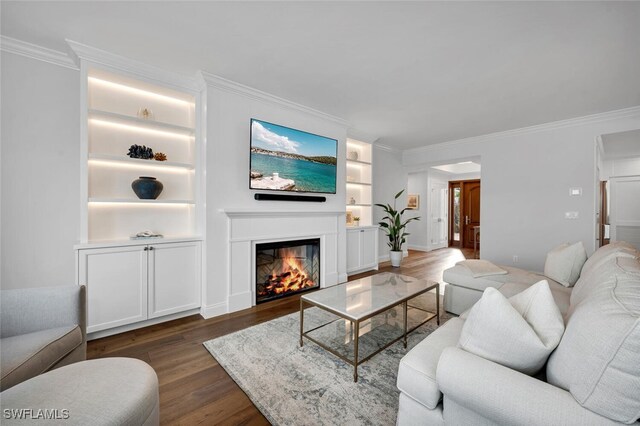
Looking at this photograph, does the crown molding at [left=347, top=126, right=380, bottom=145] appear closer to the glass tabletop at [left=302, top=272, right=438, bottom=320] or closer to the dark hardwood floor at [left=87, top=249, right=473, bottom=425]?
the glass tabletop at [left=302, top=272, right=438, bottom=320]

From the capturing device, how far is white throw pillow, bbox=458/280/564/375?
1.01m

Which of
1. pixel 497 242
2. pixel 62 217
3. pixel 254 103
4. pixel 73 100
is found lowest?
pixel 497 242

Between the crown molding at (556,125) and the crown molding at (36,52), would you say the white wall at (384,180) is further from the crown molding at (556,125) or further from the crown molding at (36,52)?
the crown molding at (36,52)

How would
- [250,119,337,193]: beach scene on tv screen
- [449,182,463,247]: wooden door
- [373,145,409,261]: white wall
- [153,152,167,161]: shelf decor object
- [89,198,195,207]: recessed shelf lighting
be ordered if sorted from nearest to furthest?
1. [89,198,195,207]: recessed shelf lighting
2. [153,152,167,161]: shelf decor object
3. [250,119,337,193]: beach scene on tv screen
4. [373,145,409,261]: white wall
5. [449,182,463,247]: wooden door

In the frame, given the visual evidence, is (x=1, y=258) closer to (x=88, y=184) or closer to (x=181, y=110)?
(x=88, y=184)

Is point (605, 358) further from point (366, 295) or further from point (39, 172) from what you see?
point (39, 172)

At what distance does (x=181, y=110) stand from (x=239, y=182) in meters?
1.09

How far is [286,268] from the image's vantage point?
143 inches

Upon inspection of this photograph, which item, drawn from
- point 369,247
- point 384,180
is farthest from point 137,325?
point 384,180

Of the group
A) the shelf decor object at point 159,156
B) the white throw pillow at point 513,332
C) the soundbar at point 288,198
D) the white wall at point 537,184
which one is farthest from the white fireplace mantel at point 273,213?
the white wall at point 537,184

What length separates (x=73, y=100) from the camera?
2.52 m

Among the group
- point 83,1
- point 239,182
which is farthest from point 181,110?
point 83,1

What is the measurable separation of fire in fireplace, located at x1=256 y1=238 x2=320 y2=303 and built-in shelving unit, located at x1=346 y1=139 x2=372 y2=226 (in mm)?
1415

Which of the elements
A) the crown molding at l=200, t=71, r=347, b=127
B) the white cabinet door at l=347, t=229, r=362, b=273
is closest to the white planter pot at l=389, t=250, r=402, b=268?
the white cabinet door at l=347, t=229, r=362, b=273
